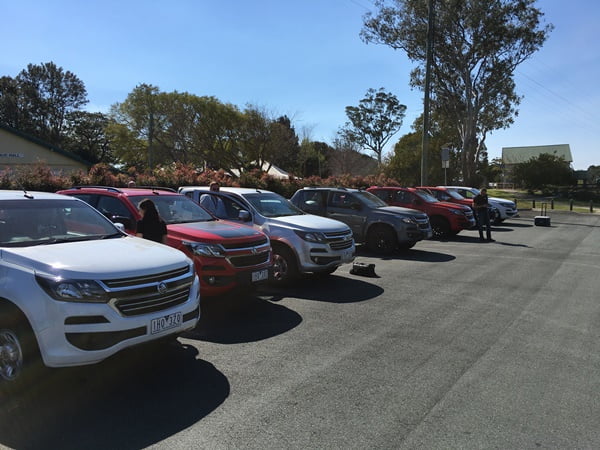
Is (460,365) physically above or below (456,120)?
below

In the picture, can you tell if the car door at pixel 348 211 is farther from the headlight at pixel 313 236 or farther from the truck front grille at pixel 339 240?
the headlight at pixel 313 236

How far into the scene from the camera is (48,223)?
15.5 feet

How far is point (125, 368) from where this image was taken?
4.44 meters

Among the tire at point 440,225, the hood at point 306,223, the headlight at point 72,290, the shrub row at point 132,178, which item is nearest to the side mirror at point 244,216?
the hood at point 306,223

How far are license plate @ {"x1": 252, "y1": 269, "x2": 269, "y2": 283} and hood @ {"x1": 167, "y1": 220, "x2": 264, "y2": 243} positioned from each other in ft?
1.75

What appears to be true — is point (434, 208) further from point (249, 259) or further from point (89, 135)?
point (89, 135)

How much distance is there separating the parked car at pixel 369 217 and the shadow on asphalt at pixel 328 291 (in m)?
3.35

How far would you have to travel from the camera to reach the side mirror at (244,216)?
313 inches

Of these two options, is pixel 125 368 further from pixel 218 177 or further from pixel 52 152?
pixel 52 152

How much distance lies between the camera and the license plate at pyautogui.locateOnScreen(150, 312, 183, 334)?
3.96 metres

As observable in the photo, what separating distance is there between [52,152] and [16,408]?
1255 inches

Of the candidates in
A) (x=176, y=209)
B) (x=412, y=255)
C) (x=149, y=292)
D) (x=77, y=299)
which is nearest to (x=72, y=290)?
(x=77, y=299)

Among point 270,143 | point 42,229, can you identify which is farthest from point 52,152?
point 42,229

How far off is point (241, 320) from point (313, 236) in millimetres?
2406
